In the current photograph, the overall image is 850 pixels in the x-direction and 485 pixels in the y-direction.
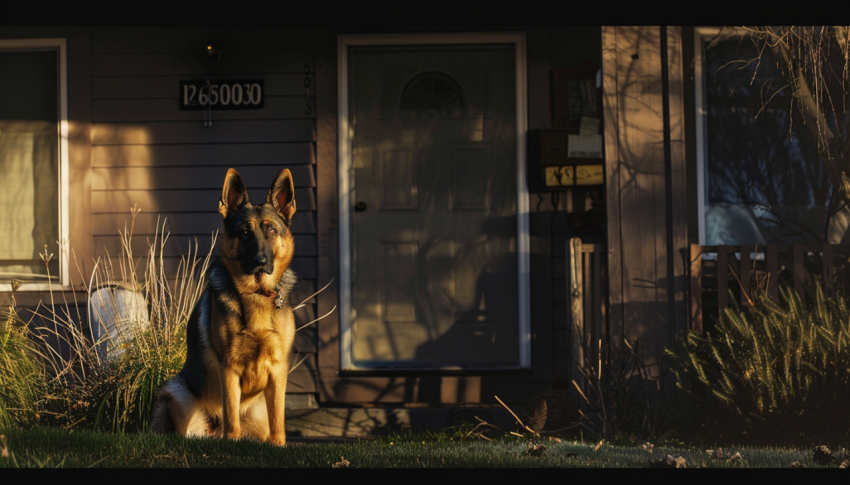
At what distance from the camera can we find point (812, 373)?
13.1ft

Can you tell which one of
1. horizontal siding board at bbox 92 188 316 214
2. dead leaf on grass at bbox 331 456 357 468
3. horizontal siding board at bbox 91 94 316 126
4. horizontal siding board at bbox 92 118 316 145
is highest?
horizontal siding board at bbox 91 94 316 126

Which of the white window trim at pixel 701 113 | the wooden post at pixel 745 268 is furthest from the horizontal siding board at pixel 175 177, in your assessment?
the wooden post at pixel 745 268

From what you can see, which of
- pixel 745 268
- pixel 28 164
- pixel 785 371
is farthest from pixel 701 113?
pixel 28 164

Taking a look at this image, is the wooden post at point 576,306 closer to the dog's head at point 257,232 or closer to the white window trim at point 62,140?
the dog's head at point 257,232

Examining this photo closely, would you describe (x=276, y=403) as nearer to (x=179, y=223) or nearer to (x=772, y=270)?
(x=179, y=223)

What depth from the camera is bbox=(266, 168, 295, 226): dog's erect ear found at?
11.0 ft

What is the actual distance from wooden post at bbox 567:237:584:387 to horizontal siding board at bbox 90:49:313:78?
244 cm

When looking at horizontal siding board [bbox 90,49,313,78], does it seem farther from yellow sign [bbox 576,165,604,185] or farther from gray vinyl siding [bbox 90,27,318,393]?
yellow sign [bbox 576,165,604,185]

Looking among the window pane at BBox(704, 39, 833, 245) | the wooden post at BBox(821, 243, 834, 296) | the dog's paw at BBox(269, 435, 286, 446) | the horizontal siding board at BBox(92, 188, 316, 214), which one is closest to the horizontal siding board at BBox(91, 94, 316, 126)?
the horizontal siding board at BBox(92, 188, 316, 214)

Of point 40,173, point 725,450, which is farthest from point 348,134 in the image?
point 725,450

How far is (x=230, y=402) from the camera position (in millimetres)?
3309

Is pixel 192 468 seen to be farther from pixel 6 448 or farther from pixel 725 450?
pixel 725 450

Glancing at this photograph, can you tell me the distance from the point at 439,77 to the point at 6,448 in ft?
12.4

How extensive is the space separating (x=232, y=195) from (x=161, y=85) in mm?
2666
